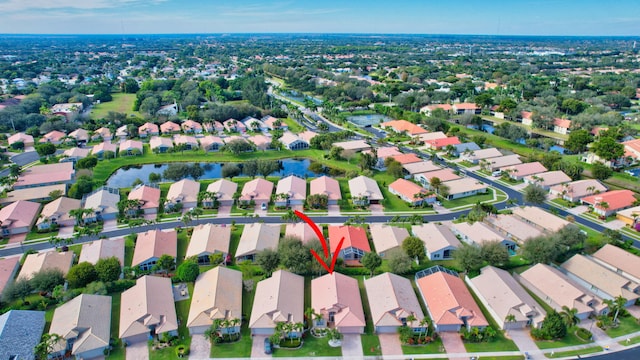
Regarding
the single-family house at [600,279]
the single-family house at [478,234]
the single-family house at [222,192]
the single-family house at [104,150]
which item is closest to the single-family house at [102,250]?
the single-family house at [222,192]

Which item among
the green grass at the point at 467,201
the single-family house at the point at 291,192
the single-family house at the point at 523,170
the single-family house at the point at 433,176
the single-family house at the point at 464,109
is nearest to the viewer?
the single-family house at the point at 291,192

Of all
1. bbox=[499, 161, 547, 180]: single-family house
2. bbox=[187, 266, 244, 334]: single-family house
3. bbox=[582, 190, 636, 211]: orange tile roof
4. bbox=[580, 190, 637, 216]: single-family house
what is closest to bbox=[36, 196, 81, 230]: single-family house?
bbox=[187, 266, 244, 334]: single-family house

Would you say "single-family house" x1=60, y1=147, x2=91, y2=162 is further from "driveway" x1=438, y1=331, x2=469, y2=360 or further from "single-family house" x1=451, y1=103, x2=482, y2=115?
"single-family house" x1=451, y1=103, x2=482, y2=115

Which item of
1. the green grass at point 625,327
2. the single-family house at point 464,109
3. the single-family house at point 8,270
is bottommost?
the green grass at point 625,327

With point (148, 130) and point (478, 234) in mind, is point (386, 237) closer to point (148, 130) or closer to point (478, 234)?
point (478, 234)

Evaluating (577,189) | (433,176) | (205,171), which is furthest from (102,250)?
(577,189)

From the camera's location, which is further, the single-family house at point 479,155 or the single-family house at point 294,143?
Result: the single-family house at point 294,143

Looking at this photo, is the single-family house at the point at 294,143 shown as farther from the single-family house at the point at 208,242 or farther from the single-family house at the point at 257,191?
the single-family house at the point at 208,242
